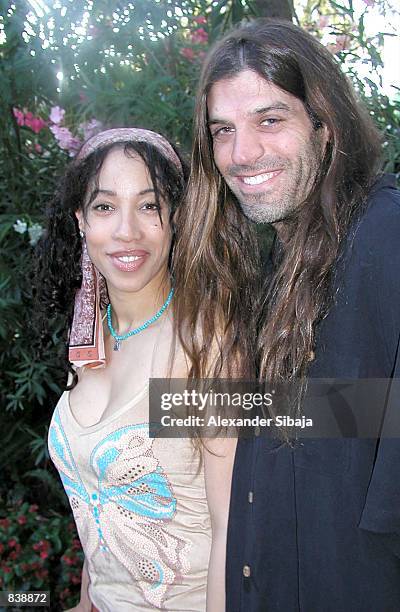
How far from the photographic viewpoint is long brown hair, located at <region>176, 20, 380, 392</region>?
150cm

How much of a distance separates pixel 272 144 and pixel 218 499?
88cm

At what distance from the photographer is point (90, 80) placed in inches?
99.8

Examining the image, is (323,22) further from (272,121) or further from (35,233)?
(35,233)

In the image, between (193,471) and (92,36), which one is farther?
(92,36)

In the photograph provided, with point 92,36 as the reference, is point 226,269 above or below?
below

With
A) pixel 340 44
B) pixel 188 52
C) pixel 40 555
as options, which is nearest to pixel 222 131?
pixel 340 44

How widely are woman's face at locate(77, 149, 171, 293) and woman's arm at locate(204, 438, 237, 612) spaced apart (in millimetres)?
492

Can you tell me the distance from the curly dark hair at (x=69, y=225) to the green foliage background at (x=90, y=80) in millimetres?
278

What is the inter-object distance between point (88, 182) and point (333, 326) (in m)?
0.80

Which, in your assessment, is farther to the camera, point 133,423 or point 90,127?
point 90,127

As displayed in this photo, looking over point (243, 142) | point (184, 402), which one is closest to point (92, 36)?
point (243, 142)

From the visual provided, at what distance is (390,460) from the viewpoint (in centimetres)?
134

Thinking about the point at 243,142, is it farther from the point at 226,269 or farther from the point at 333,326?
the point at 333,326

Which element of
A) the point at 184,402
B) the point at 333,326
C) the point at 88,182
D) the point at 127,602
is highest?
the point at 88,182
